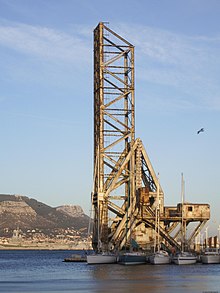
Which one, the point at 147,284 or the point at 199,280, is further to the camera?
the point at 199,280

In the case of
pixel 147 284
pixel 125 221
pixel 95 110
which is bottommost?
pixel 147 284

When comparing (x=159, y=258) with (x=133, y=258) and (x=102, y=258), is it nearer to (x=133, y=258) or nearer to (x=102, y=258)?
(x=133, y=258)

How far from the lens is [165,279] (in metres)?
77.0

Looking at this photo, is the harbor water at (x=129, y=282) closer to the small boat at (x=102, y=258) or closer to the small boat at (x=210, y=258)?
the small boat at (x=102, y=258)

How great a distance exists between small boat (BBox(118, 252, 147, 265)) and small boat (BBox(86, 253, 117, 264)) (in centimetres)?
177

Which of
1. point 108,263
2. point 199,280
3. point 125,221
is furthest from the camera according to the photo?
point 125,221

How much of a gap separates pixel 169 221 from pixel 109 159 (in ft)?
42.7

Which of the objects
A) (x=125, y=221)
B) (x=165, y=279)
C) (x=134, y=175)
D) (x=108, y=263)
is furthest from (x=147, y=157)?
(x=165, y=279)

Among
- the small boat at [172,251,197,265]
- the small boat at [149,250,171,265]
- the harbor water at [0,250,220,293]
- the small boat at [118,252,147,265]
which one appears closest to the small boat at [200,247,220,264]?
the small boat at [172,251,197,265]

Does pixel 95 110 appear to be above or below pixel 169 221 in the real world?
above

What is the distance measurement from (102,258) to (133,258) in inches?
190

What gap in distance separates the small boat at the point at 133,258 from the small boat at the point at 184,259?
14.1ft

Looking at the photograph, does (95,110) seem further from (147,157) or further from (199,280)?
(199,280)

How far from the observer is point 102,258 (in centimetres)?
10725
